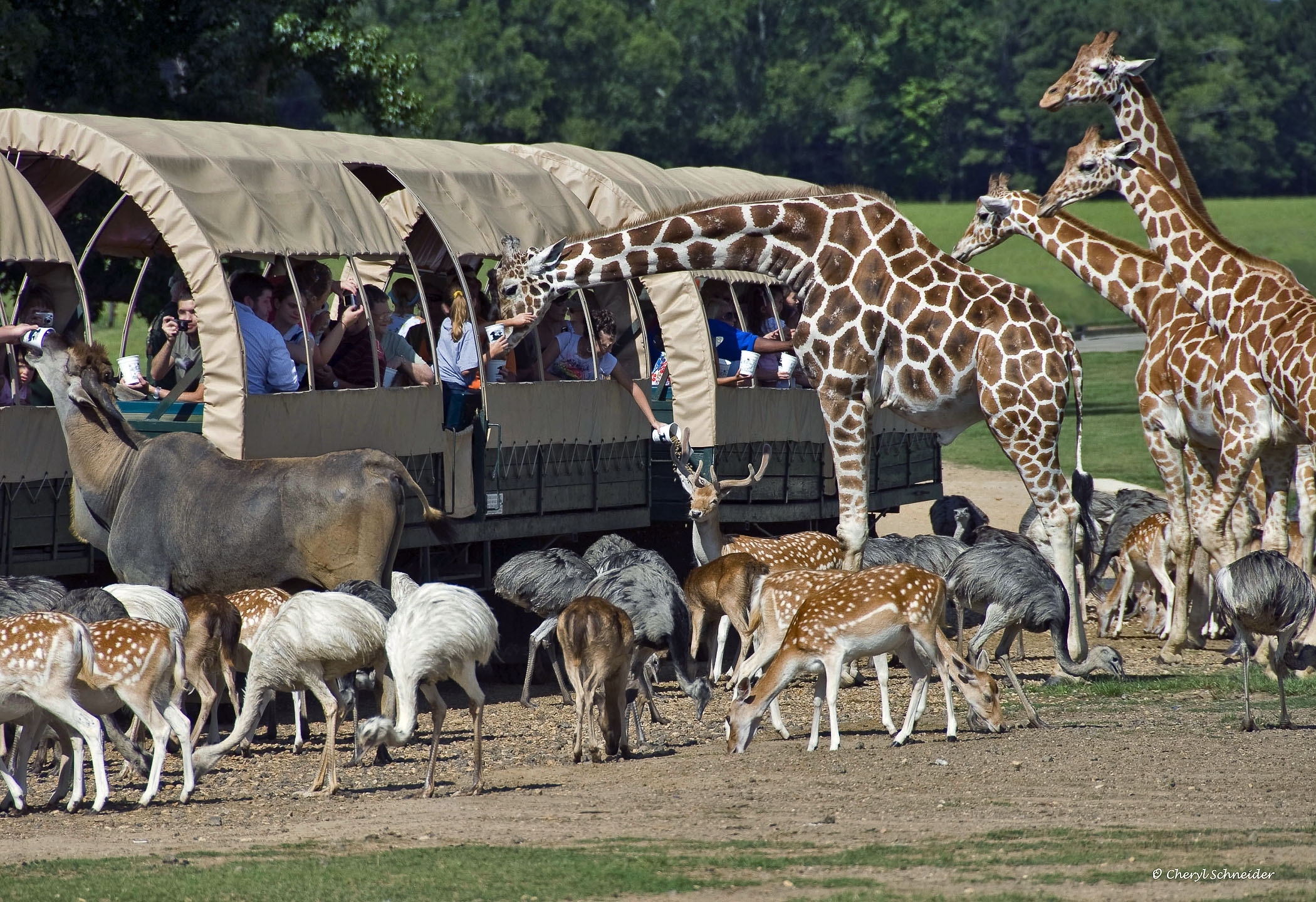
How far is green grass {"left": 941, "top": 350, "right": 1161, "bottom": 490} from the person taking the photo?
1174 inches

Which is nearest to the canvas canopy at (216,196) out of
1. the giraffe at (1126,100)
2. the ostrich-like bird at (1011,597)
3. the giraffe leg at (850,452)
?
the giraffe leg at (850,452)

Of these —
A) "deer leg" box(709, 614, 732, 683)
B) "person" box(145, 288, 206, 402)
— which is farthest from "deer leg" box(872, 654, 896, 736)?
"person" box(145, 288, 206, 402)

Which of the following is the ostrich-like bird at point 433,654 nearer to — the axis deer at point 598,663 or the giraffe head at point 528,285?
the axis deer at point 598,663

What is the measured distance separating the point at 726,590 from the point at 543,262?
2.60 meters

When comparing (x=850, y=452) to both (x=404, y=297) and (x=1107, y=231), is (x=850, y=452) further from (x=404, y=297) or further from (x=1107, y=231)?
(x=1107, y=231)

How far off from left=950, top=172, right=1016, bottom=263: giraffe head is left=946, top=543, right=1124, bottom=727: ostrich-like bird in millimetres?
3453

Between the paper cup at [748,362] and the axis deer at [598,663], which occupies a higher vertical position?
the paper cup at [748,362]

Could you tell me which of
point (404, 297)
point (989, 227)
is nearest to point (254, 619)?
point (404, 297)

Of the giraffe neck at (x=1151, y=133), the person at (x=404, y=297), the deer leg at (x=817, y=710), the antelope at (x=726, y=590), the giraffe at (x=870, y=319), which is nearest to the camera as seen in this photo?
the deer leg at (x=817, y=710)

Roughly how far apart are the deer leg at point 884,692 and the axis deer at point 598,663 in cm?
153

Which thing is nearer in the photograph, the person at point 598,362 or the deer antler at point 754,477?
the deer antler at point 754,477

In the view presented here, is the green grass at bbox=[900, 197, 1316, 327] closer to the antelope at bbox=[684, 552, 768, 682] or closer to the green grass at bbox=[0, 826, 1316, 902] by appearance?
the antelope at bbox=[684, 552, 768, 682]

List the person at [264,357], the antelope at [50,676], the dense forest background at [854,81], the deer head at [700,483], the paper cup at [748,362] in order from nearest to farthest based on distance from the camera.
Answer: the antelope at [50,676] < the person at [264,357] < the deer head at [700,483] < the paper cup at [748,362] < the dense forest background at [854,81]

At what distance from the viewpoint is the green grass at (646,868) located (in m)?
6.97
